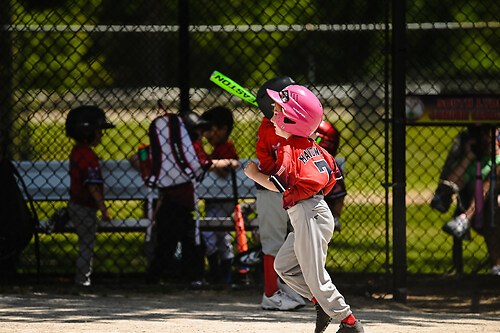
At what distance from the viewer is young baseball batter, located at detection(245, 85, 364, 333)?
12.2 ft

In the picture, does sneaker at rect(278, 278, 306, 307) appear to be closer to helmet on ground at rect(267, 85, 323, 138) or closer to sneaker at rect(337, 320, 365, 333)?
sneaker at rect(337, 320, 365, 333)

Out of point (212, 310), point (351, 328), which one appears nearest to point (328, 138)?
point (212, 310)

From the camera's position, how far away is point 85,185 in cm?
560

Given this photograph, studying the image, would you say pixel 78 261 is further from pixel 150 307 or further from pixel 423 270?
pixel 423 270

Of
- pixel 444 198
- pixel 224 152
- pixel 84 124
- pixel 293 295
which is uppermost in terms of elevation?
pixel 84 124

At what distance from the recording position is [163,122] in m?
5.38

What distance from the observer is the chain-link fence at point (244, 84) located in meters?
5.89

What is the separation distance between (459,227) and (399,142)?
3.31 ft

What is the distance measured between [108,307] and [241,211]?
1.32 meters

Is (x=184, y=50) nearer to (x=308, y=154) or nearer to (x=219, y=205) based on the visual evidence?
(x=219, y=205)

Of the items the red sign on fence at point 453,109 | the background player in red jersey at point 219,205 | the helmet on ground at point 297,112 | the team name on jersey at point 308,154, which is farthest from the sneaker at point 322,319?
the background player in red jersey at point 219,205

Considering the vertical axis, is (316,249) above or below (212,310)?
above

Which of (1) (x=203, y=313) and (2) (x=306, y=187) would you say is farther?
(1) (x=203, y=313)

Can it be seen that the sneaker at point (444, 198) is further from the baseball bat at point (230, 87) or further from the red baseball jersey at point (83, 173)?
the red baseball jersey at point (83, 173)
